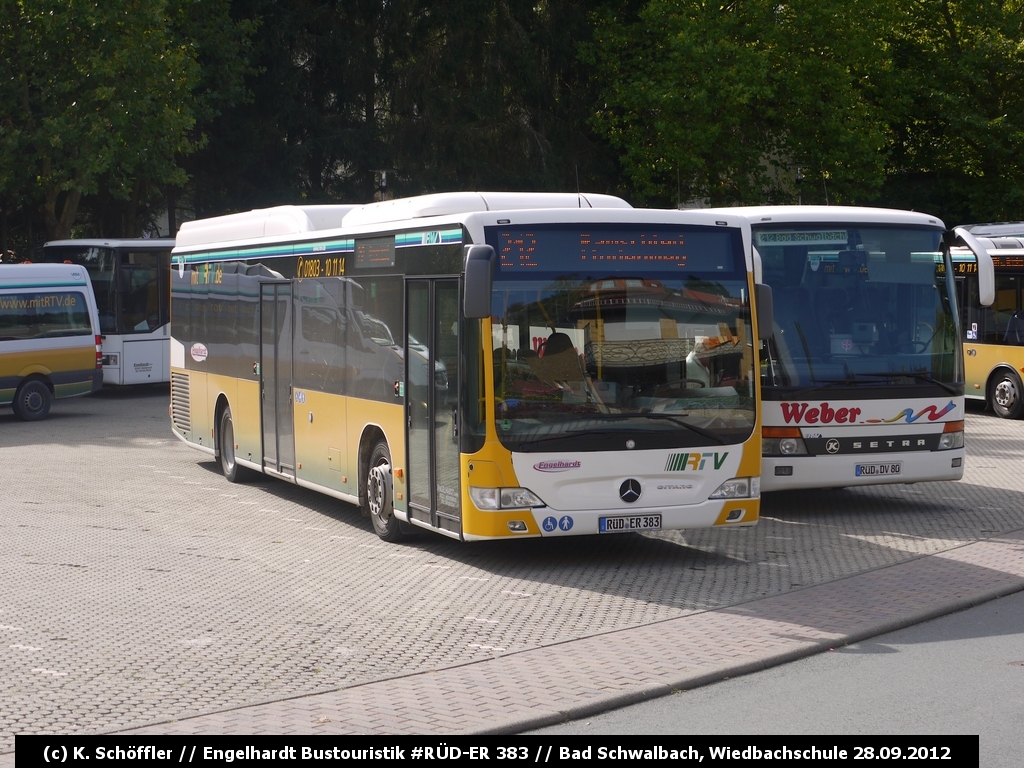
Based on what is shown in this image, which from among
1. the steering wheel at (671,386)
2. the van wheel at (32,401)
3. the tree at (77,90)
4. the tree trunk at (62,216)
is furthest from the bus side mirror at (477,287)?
the tree trunk at (62,216)

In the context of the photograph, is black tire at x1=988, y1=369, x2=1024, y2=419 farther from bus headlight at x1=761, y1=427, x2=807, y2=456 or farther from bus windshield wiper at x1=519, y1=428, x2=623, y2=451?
bus windshield wiper at x1=519, y1=428, x2=623, y2=451

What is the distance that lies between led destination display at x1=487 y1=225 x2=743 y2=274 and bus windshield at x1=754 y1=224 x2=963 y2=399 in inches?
103

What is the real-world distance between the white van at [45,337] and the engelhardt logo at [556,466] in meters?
16.6

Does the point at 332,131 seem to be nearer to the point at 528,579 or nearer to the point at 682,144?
the point at 682,144

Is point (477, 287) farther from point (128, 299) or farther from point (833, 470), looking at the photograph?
point (128, 299)

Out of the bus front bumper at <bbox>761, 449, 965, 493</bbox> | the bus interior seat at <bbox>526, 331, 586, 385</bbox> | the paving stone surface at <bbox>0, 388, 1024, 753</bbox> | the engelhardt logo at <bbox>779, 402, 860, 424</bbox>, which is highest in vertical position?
the bus interior seat at <bbox>526, 331, 586, 385</bbox>

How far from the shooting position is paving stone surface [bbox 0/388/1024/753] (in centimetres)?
697

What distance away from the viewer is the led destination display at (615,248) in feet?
33.9

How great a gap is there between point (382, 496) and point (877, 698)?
6.06 meters

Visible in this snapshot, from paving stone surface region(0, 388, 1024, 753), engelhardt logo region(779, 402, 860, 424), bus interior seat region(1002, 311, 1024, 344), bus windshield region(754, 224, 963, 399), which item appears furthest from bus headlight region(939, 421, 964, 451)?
bus interior seat region(1002, 311, 1024, 344)

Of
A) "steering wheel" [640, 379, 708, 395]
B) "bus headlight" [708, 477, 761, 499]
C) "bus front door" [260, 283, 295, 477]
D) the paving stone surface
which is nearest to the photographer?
the paving stone surface

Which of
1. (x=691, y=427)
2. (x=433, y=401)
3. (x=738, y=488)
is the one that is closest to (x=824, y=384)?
(x=738, y=488)
